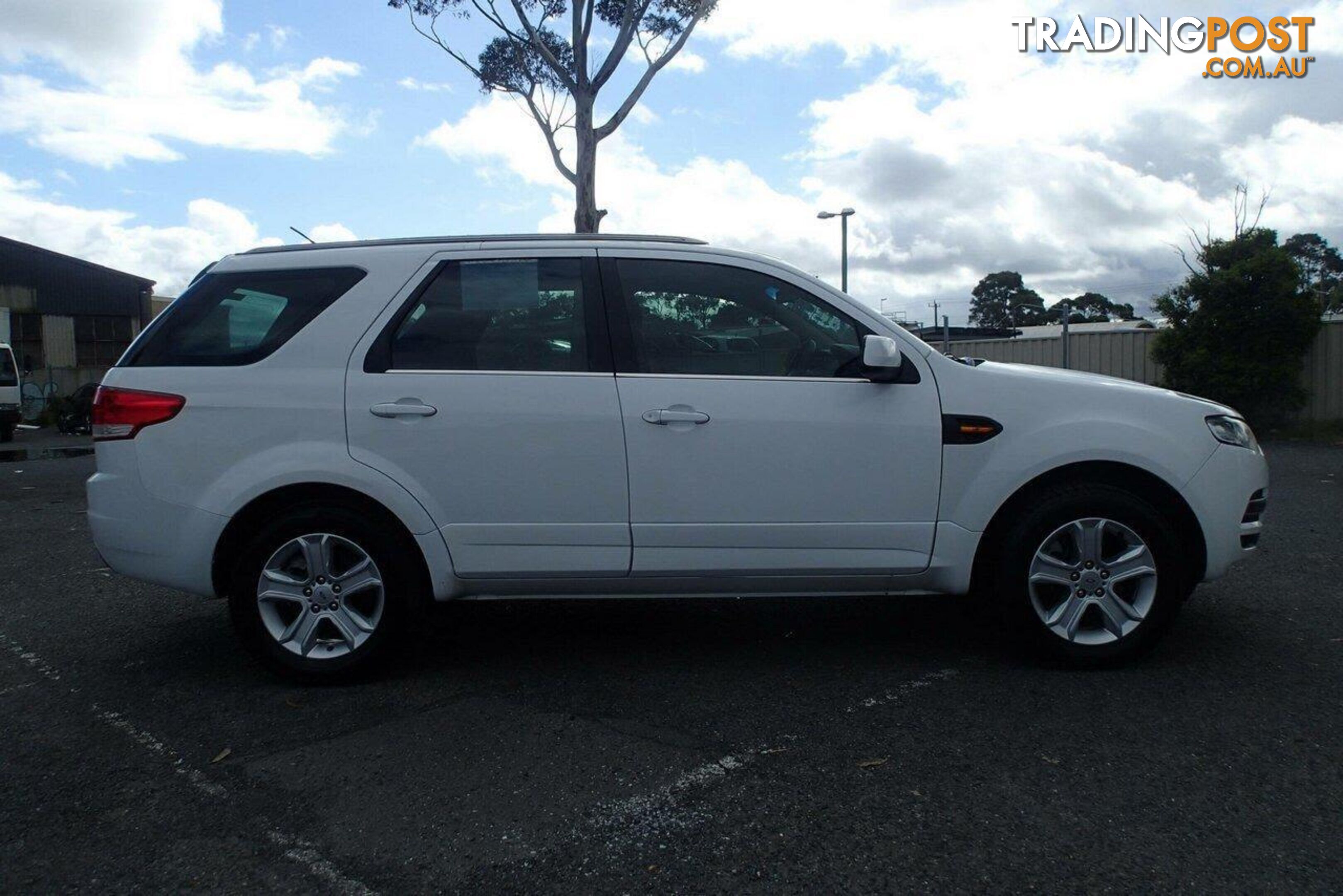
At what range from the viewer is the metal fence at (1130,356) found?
1569 centimetres

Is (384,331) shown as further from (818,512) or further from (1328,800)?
(1328,800)

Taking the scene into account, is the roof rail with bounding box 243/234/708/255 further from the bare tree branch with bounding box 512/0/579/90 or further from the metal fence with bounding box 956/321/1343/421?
the bare tree branch with bounding box 512/0/579/90

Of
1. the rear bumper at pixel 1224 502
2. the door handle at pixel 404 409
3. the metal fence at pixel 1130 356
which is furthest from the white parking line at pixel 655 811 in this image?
the metal fence at pixel 1130 356

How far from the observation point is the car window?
13.4 ft

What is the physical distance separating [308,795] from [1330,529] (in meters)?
7.40

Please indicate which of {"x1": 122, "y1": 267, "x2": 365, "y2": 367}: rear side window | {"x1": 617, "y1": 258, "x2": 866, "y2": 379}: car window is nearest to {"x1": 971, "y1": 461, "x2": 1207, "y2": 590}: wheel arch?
{"x1": 617, "y1": 258, "x2": 866, "y2": 379}: car window

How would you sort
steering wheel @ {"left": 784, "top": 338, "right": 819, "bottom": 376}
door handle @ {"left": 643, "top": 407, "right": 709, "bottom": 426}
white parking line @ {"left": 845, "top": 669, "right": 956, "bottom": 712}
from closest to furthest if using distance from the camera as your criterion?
white parking line @ {"left": 845, "top": 669, "right": 956, "bottom": 712} → door handle @ {"left": 643, "top": 407, "right": 709, "bottom": 426} → steering wheel @ {"left": 784, "top": 338, "right": 819, "bottom": 376}

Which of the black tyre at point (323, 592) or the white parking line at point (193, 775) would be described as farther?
the black tyre at point (323, 592)

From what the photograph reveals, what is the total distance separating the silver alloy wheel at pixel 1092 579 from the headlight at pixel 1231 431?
22.2 inches

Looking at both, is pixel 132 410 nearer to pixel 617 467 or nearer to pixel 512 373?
pixel 512 373

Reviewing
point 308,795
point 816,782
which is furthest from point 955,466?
point 308,795

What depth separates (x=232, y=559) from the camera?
4.11 meters

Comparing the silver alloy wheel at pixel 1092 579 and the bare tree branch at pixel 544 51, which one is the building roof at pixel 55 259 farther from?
the silver alloy wheel at pixel 1092 579

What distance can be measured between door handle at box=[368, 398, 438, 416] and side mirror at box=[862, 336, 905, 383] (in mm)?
1711
